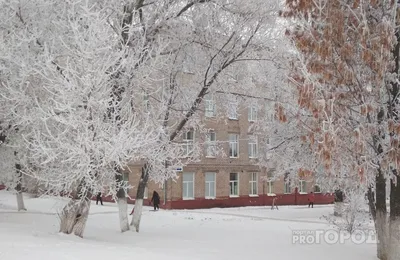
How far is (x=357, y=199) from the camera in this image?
13.7m

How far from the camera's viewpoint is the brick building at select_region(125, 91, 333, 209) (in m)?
33.2

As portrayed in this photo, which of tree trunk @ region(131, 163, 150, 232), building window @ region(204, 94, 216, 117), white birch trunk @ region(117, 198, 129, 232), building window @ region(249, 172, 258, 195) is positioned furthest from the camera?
building window @ region(249, 172, 258, 195)

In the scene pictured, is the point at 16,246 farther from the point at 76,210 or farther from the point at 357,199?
the point at 357,199

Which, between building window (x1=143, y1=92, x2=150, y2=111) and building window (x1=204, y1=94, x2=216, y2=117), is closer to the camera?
building window (x1=143, y1=92, x2=150, y2=111)

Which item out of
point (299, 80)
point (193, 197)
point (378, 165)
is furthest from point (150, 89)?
point (193, 197)

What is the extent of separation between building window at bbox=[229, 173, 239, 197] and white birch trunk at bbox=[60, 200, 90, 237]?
26060 millimetres

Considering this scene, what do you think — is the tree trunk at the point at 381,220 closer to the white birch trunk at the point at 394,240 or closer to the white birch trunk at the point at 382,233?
the white birch trunk at the point at 382,233

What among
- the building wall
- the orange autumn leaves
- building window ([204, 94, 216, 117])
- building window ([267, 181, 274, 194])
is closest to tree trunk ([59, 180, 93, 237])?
the orange autumn leaves

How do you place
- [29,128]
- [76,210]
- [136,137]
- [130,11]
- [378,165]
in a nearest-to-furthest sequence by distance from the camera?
[378,165]
[136,137]
[76,210]
[29,128]
[130,11]

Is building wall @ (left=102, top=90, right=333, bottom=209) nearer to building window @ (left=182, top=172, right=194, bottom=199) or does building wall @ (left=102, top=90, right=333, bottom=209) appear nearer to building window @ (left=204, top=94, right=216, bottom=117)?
building window @ (left=182, top=172, right=194, bottom=199)

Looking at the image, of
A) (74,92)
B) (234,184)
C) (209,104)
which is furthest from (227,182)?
(74,92)

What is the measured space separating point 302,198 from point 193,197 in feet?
39.4

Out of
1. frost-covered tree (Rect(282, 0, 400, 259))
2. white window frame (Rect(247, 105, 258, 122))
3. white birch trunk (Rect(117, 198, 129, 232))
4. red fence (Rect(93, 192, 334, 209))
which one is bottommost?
red fence (Rect(93, 192, 334, 209))

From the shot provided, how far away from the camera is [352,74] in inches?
301
